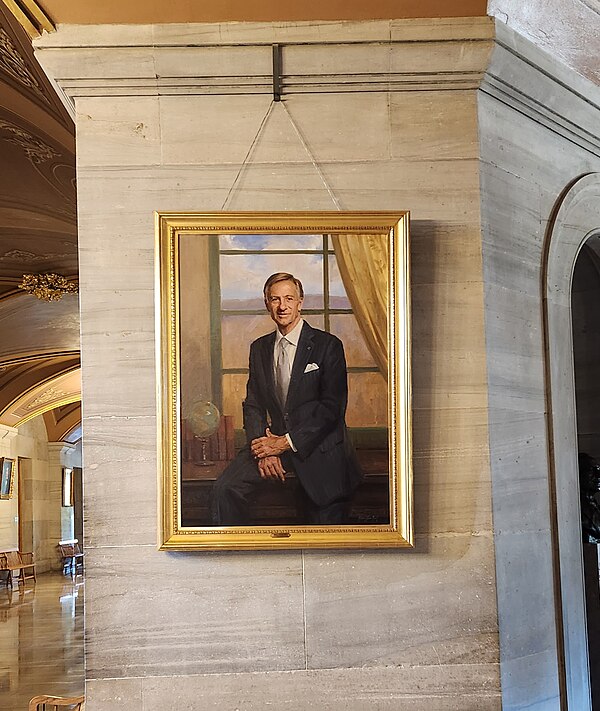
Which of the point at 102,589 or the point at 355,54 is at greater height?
the point at 355,54

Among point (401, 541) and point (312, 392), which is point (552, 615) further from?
point (312, 392)

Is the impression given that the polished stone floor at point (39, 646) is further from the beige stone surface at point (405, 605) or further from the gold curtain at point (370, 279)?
the gold curtain at point (370, 279)

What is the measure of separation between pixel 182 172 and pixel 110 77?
45cm

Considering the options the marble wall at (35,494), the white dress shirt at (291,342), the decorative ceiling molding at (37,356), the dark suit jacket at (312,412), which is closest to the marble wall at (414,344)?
the dark suit jacket at (312,412)

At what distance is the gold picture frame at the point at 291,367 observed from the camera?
3.54 m

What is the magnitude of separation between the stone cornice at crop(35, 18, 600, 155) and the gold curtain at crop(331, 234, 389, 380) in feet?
2.06

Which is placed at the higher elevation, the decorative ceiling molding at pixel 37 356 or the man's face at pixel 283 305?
the decorative ceiling molding at pixel 37 356

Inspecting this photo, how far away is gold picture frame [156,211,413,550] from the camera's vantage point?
3.54m

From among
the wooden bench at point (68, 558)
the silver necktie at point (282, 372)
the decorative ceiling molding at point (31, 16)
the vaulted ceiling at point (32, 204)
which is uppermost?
the vaulted ceiling at point (32, 204)

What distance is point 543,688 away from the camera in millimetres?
3742

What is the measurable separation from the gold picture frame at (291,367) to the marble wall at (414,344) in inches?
3.8

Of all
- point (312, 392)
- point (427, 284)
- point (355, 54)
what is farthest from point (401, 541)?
point (355, 54)

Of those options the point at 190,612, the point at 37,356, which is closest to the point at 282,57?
the point at 190,612

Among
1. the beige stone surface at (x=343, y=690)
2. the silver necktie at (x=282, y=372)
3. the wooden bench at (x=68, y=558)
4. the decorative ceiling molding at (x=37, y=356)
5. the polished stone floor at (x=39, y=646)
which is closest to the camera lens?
the beige stone surface at (x=343, y=690)
